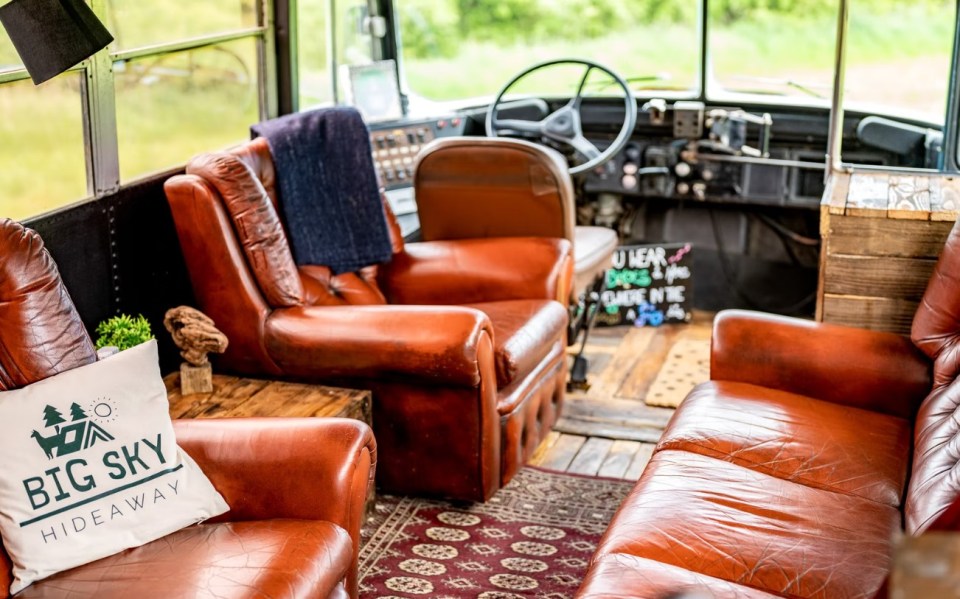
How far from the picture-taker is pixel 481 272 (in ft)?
11.9

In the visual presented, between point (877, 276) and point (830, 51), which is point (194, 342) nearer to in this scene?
point (877, 276)

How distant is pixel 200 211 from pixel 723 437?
148cm

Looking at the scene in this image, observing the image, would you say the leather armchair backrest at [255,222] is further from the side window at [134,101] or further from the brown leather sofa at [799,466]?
the brown leather sofa at [799,466]

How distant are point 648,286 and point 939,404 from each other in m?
2.32

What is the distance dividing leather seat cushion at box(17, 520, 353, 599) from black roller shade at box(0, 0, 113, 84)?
93cm

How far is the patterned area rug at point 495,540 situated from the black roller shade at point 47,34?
1.41m

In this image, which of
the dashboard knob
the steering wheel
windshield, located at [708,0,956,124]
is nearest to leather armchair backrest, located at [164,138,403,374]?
the steering wheel

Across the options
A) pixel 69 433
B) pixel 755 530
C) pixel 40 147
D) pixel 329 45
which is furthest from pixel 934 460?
pixel 329 45

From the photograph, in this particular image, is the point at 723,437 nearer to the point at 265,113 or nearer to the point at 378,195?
the point at 378,195

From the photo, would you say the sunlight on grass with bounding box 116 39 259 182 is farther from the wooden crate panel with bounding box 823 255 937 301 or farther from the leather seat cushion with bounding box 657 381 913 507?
the wooden crate panel with bounding box 823 255 937 301

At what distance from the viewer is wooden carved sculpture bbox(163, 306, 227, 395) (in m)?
2.93

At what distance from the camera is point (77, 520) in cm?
205

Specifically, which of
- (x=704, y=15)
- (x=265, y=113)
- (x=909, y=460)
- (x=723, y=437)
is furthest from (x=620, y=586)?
(x=704, y=15)

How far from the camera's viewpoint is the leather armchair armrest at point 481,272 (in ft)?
11.7
